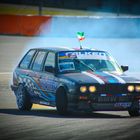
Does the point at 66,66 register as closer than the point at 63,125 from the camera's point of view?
No

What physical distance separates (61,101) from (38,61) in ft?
5.50

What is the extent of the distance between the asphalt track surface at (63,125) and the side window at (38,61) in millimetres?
844

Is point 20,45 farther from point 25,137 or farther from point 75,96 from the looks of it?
point 25,137

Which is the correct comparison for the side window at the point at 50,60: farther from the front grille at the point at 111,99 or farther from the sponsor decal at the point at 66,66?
the front grille at the point at 111,99

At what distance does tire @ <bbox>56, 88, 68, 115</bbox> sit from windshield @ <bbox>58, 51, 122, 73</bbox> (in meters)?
0.65

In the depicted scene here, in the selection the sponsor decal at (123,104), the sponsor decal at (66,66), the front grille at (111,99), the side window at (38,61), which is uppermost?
the side window at (38,61)

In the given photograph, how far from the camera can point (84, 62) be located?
12.8m

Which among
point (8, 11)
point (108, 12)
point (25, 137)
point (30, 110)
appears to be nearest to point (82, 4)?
point (108, 12)

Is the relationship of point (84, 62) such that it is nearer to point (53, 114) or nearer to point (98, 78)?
point (98, 78)

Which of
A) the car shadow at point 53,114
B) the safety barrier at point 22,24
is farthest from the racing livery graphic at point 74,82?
the safety barrier at point 22,24

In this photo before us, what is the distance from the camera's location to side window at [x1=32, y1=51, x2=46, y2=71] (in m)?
13.3

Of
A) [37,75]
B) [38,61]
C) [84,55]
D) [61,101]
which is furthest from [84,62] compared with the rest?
[61,101]

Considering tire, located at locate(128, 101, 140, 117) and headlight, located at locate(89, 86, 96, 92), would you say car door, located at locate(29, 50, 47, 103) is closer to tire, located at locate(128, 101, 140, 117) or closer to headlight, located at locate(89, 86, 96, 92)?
headlight, located at locate(89, 86, 96, 92)

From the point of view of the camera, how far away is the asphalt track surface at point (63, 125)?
9016 millimetres
